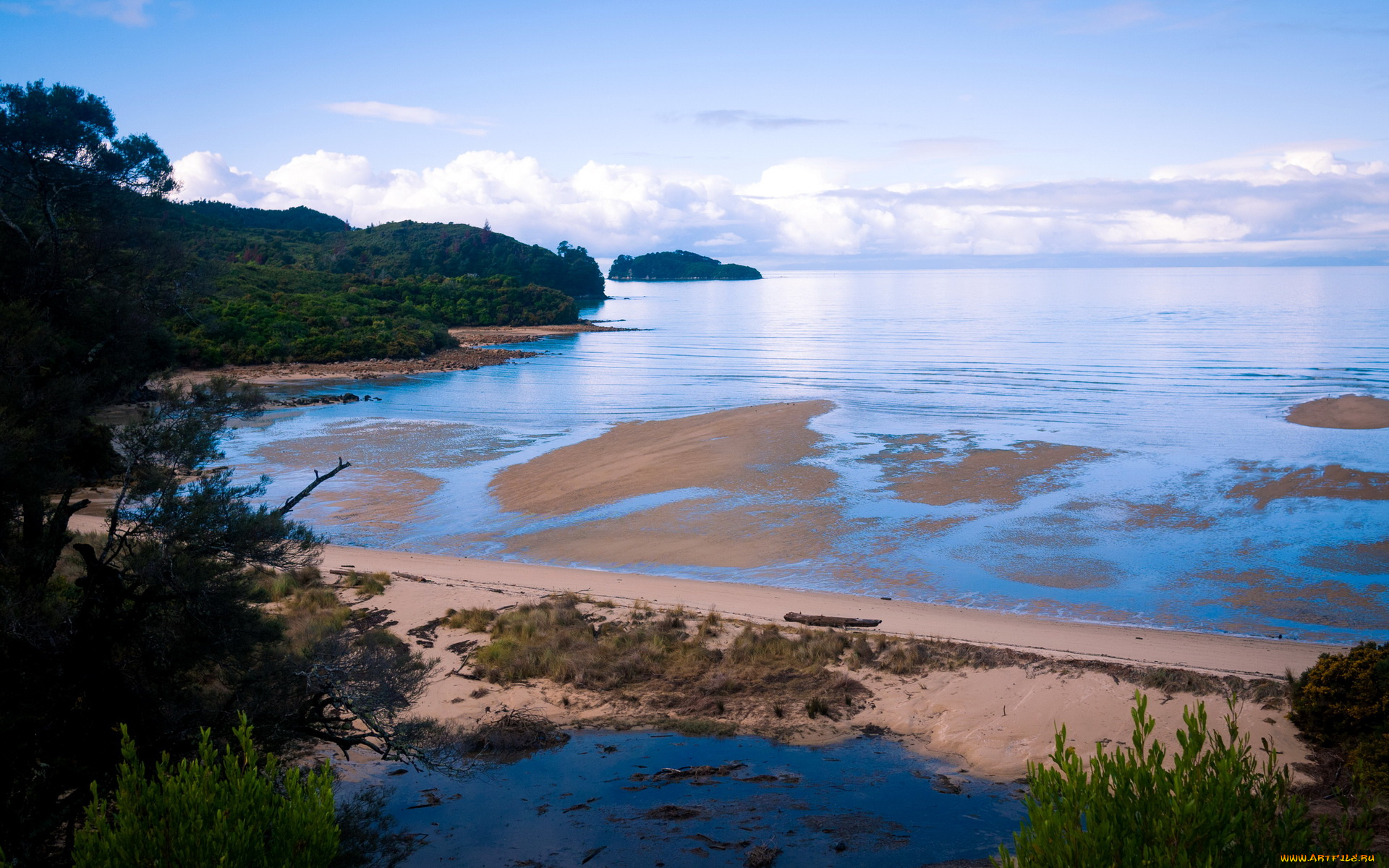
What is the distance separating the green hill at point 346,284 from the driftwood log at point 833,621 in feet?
32.9

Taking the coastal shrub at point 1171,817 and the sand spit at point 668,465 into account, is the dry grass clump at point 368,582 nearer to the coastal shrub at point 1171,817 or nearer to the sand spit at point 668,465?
the sand spit at point 668,465

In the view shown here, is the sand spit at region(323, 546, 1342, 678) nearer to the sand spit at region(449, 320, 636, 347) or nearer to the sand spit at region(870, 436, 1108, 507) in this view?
the sand spit at region(870, 436, 1108, 507)

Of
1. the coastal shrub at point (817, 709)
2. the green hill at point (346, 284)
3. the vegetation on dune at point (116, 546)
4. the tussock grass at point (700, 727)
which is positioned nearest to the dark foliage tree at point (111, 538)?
the vegetation on dune at point (116, 546)

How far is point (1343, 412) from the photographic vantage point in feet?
120

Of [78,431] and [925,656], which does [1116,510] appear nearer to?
[925,656]

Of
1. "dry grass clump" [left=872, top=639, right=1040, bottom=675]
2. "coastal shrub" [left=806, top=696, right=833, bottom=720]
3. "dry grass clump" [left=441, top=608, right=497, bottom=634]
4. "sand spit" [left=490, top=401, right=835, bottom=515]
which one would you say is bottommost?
"coastal shrub" [left=806, top=696, right=833, bottom=720]

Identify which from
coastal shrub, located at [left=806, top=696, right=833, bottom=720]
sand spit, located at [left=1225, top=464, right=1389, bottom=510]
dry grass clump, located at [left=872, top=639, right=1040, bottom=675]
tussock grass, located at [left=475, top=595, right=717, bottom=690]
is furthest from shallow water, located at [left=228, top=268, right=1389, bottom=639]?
coastal shrub, located at [left=806, top=696, right=833, bottom=720]

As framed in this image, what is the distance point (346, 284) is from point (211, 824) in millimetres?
98755

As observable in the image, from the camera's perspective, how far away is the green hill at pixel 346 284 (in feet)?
185

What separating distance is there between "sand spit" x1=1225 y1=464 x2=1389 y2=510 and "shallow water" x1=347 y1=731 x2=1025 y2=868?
19.0m

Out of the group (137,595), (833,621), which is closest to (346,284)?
(833,621)

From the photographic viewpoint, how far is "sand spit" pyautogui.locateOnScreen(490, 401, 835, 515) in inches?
1046

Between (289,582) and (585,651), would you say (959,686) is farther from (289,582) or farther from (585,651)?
(289,582)

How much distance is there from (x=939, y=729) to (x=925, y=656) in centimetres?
187
